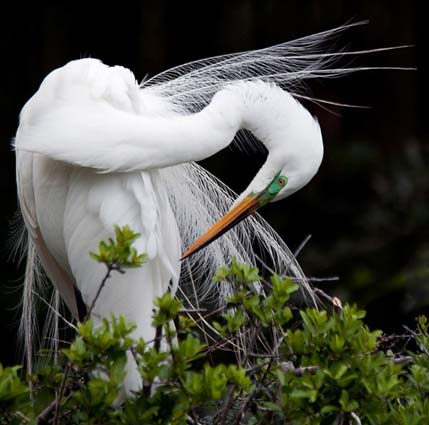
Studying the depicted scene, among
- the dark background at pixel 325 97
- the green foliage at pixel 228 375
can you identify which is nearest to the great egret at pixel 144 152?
the green foliage at pixel 228 375

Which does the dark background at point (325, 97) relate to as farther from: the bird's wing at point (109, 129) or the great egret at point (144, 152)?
the bird's wing at point (109, 129)

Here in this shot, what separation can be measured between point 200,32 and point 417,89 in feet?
3.83

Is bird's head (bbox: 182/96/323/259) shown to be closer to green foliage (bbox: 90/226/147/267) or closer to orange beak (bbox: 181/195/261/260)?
orange beak (bbox: 181/195/261/260)

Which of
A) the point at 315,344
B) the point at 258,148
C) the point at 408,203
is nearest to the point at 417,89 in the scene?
the point at 408,203

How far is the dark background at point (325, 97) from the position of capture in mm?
4625

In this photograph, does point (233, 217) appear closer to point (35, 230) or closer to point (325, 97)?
point (35, 230)

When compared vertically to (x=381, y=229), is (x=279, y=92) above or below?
above

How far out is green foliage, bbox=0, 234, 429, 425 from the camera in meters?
1.62

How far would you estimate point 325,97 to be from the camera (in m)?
5.51

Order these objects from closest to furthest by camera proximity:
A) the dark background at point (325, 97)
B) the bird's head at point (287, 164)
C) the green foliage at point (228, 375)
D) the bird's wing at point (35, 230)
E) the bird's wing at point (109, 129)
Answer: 1. the green foliage at point (228, 375)
2. the bird's wing at point (109, 129)
3. the bird's head at point (287, 164)
4. the bird's wing at point (35, 230)
5. the dark background at point (325, 97)

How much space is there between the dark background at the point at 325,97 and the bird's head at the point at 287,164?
2.07 metres

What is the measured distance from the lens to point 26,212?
2.58 meters

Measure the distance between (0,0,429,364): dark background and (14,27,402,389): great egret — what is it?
1932mm

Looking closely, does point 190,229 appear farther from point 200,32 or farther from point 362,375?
point 200,32
